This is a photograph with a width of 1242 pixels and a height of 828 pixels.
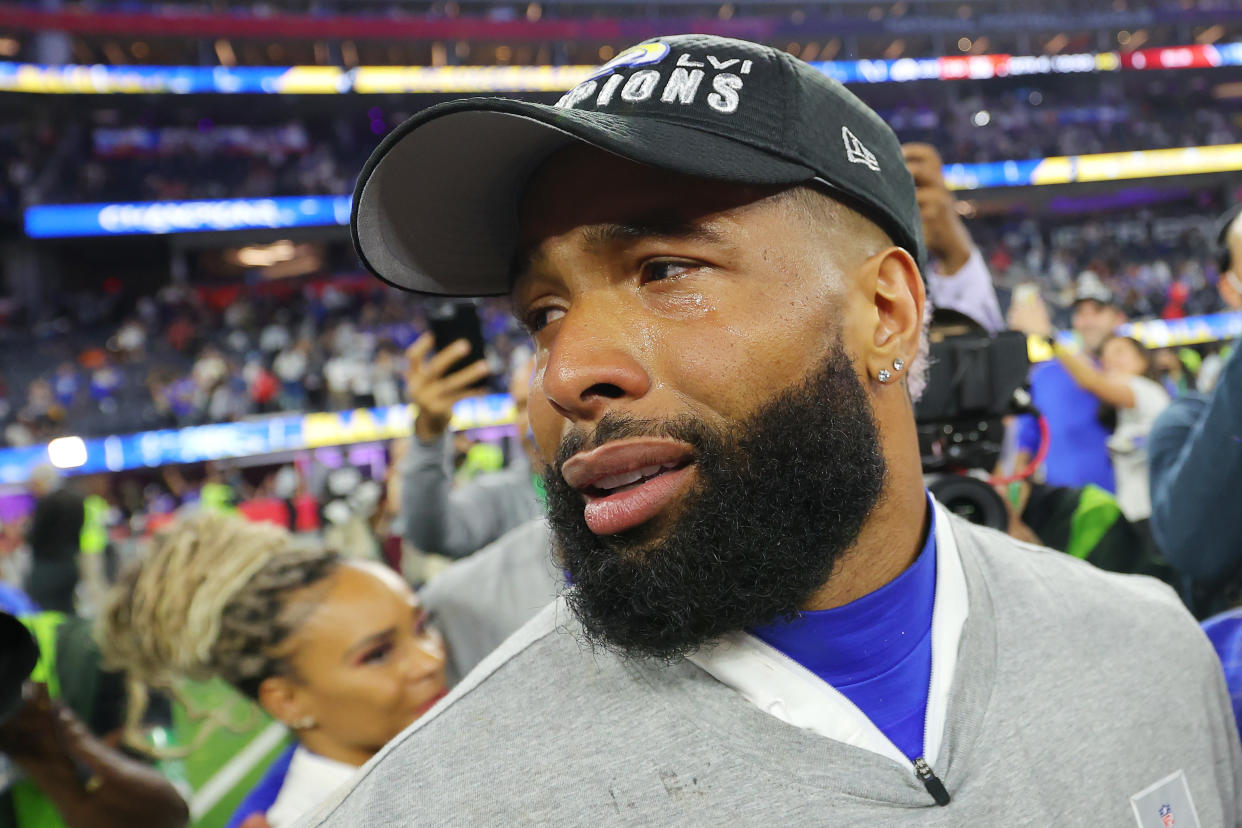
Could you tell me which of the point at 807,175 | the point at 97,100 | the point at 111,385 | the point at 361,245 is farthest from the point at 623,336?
the point at 97,100

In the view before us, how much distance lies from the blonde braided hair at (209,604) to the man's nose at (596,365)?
4.15ft

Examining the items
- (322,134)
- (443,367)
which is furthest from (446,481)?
(322,134)

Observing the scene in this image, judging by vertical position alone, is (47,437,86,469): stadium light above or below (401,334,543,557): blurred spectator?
below

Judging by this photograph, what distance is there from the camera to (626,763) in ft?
2.72

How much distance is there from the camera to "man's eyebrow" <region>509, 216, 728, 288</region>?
86 cm

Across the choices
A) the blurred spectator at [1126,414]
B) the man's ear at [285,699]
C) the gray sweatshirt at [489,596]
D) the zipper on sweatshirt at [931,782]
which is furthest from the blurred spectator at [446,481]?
the blurred spectator at [1126,414]

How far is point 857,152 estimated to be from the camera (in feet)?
3.12

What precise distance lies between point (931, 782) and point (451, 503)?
213 centimetres

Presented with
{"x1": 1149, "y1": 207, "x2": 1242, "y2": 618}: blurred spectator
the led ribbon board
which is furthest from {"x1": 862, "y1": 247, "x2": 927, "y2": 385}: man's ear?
the led ribbon board

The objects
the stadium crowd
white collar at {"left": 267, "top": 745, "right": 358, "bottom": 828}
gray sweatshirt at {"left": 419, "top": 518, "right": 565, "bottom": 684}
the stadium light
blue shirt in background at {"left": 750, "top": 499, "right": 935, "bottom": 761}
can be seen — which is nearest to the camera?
blue shirt in background at {"left": 750, "top": 499, "right": 935, "bottom": 761}

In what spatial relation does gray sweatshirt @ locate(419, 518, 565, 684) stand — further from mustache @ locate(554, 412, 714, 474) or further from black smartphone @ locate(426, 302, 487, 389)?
mustache @ locate(554, 412, 714, 474)

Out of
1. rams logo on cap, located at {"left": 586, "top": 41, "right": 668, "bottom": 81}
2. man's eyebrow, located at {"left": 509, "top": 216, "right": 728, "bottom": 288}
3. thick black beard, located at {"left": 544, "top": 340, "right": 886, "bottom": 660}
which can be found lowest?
thick black beard, located at {"left": 544, "top": 340, "right": 886, "bottom": 660}

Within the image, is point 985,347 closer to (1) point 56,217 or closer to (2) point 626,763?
(2) point 626,763

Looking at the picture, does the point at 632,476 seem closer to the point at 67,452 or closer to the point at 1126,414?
the point at 1126,414
